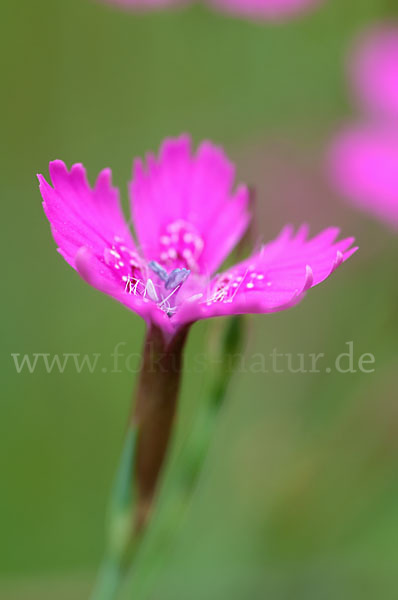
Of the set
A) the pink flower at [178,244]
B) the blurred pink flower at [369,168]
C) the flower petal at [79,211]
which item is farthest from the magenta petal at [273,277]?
the blurred pink flower at [369,168]

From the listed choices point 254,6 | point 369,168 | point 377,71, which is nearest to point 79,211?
point 254,6

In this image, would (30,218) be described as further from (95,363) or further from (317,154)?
(317,154)

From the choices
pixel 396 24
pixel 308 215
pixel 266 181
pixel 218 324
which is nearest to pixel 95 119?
pixel 266 181

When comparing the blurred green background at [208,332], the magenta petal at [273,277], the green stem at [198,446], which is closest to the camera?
the magenta petal at [273,277]

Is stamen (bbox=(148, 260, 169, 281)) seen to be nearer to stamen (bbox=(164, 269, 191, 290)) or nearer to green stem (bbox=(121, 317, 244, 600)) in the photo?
stamen (bbox=(164, 269, 191, 290))

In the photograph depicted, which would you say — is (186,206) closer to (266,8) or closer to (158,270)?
(158,270)

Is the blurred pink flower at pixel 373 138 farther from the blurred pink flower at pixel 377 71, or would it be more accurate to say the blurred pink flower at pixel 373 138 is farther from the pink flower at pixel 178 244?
the pink flower at pixel 178 244

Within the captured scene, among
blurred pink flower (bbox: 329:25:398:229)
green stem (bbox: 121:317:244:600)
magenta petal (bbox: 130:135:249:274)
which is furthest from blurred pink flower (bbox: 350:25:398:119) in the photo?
green stem (bbox: 121:317:244:600)
